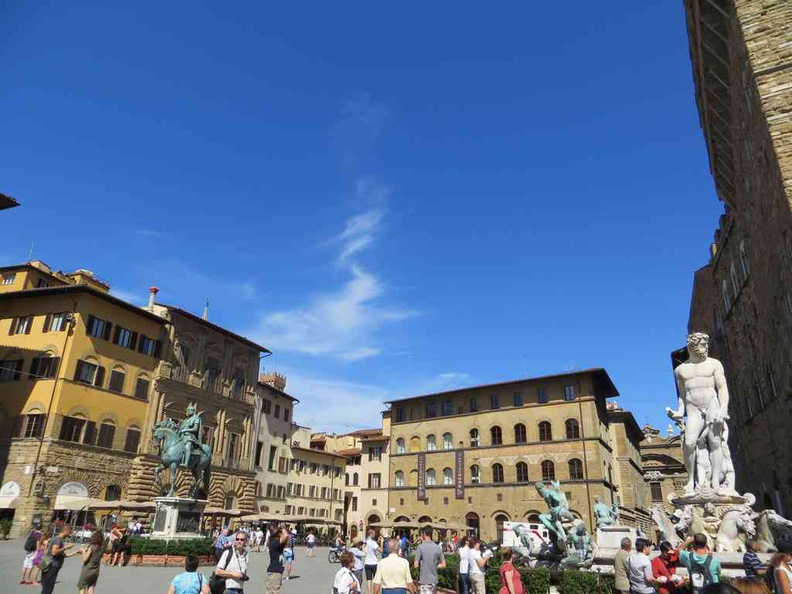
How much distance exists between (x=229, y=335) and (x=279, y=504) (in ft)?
51.7

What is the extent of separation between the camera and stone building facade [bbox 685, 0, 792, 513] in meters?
15.6

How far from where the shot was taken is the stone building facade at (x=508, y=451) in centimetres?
4059

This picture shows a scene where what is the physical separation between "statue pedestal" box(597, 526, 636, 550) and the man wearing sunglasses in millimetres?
7246

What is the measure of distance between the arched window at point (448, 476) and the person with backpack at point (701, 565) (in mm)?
41084

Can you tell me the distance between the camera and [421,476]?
155 feet

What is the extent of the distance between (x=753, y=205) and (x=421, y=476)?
3508cm

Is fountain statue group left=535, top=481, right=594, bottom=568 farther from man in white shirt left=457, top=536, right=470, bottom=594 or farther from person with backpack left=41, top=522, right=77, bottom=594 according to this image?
person with backpack left=41, top=522, right=77, bottom=594

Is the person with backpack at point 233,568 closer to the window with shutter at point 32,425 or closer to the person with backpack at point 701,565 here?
the person with backpack at point 701,565

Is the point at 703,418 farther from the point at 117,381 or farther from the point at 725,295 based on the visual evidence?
the point at 117,381

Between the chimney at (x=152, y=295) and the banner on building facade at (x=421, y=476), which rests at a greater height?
the chimney at (x=152, y=295)

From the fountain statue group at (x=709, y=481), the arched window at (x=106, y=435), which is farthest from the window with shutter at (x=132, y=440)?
the fountain statue group at (x=709, y=481)

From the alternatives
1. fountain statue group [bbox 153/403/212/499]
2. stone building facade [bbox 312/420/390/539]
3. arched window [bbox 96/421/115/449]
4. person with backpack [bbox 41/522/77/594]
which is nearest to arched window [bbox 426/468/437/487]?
stone building facade [bbox 312/420/390/539]

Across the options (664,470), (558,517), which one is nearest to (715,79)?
(558,517)

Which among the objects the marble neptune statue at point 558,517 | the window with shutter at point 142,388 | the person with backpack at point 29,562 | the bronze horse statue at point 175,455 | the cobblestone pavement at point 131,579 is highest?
the window with shutter at point 142,388
